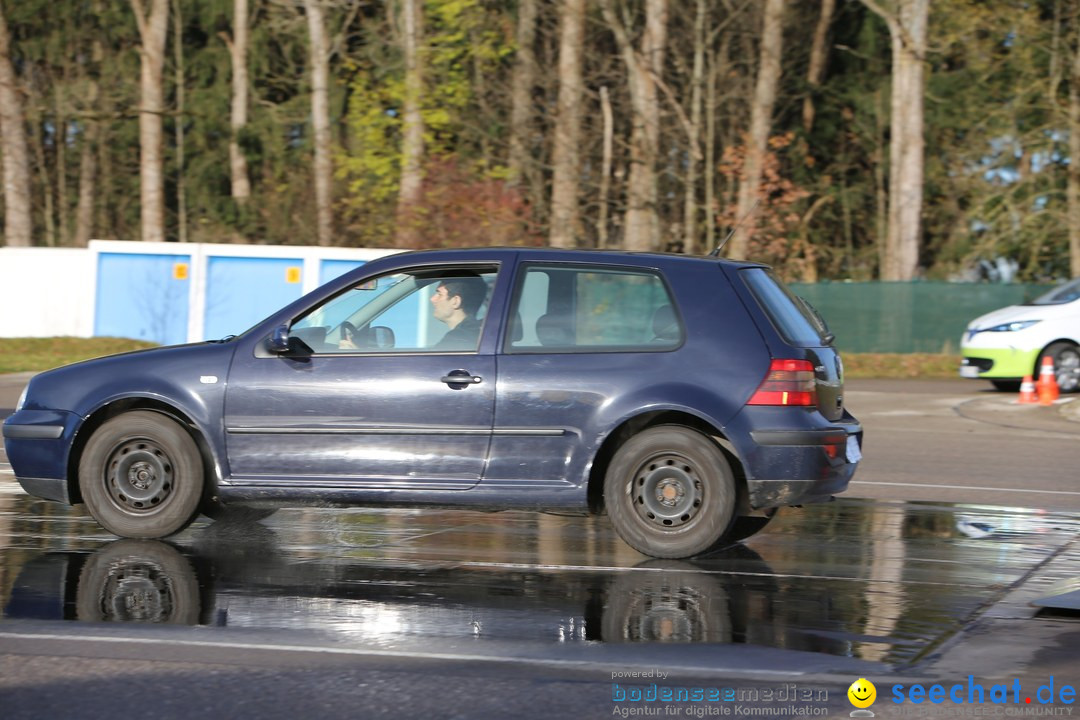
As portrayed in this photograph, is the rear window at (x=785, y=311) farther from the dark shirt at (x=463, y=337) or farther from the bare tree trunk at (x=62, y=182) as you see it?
the bare tree trunk at (x=62, y=182)

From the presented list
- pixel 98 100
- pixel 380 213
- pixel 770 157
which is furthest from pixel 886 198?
pixel 98 100

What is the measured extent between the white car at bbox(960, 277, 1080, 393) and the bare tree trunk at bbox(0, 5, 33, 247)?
67.6 ft

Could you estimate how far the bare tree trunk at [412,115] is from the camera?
31.7 metres

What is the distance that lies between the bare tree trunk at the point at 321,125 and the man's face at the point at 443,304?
26453mm

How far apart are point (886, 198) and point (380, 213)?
13748 mm

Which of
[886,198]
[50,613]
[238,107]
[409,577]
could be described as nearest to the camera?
[50,613]

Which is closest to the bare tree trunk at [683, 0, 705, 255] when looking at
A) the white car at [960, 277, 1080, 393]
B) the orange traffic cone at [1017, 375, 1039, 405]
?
the white car at [960, 277, 1080, 393]

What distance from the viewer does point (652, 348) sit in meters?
7.79

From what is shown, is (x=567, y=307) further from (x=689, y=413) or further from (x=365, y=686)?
(x=365, y=686)

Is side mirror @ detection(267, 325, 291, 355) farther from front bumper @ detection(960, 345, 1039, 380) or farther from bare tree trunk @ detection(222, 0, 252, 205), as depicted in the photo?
bare tree trunk @ detection(222, 0, 252, 205)

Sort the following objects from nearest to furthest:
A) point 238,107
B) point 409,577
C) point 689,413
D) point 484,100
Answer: point 409,577 < point 689,413 < point 484,100 < point 238,107

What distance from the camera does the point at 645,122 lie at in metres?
31.7

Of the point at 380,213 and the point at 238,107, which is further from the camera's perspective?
the point at 238,107

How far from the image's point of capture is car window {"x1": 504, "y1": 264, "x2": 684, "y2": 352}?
7.84m
